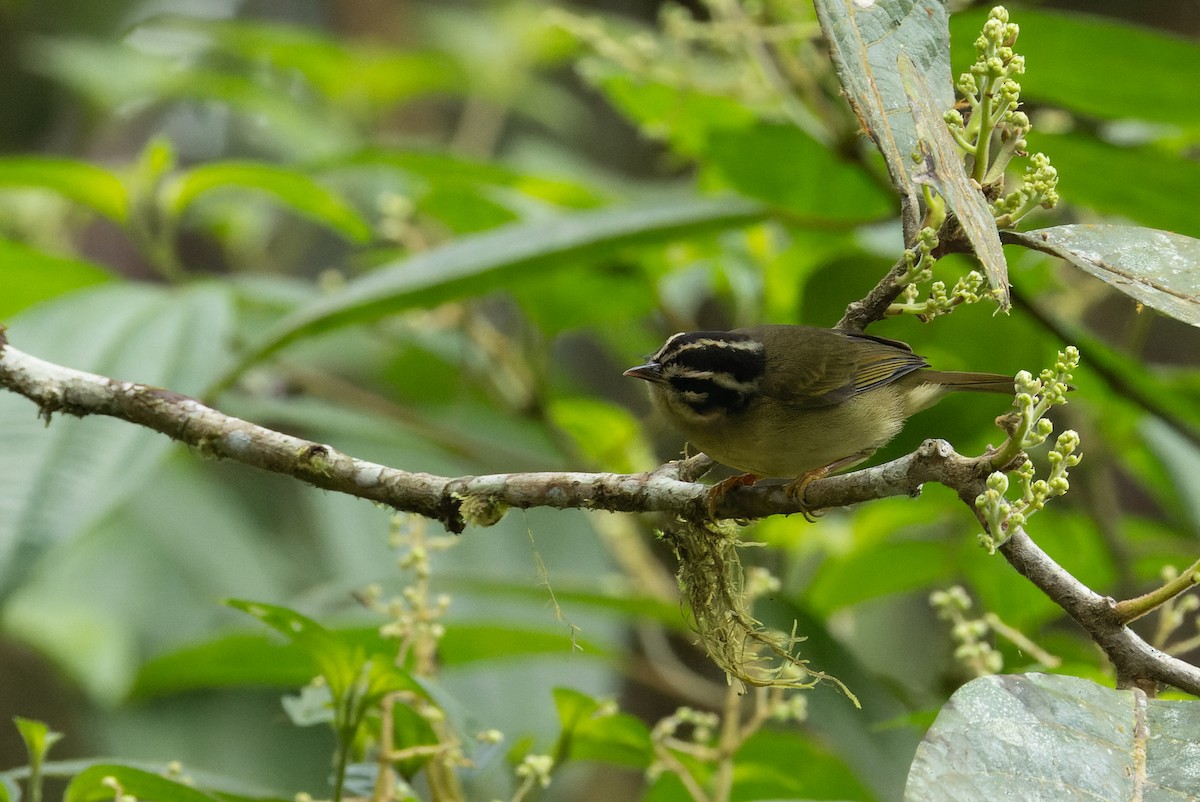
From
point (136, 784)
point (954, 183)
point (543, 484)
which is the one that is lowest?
point (136, 784)

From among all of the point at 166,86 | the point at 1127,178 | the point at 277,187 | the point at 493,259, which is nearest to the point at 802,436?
the point at 493,259

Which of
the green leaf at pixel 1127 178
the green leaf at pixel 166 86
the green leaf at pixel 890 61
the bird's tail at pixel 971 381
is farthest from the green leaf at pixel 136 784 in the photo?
the green leaf at pixel 166 86

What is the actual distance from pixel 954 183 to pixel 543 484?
640 mm

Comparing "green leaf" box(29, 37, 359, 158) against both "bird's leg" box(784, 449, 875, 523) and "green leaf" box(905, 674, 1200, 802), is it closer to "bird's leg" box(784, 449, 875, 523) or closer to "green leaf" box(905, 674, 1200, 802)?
"bird's leg" box(784, 449, 875, 523)

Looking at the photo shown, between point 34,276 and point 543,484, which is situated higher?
point 543,484

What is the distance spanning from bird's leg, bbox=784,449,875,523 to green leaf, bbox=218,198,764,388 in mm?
656

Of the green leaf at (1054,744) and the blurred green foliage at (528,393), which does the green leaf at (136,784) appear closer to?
the blurred green foliage at (528,393)

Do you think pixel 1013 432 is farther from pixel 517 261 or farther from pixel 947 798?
pixel 517 261

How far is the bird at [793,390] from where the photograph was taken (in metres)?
2.39

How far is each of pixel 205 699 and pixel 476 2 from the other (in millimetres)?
6802

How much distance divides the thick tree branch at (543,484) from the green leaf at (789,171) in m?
1.13

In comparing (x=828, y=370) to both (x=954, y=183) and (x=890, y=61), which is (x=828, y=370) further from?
(x=954, y=183)

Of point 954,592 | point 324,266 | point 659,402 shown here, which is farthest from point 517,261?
point 324,266

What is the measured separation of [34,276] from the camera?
3.36 metres
